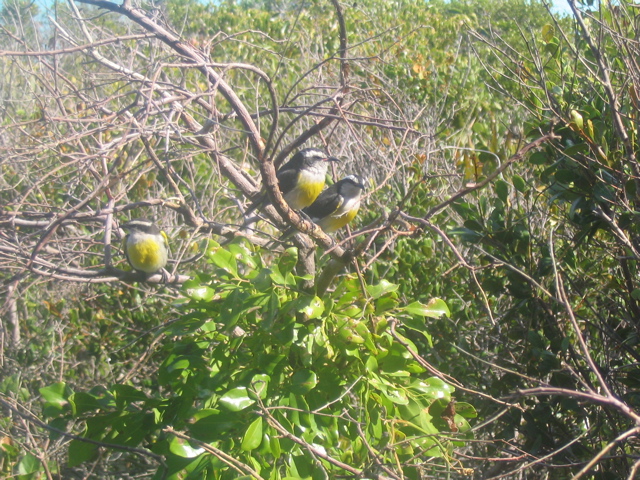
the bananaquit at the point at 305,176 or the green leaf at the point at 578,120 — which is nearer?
the green leaf at the point at 578,120

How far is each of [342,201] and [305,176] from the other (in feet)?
1.19

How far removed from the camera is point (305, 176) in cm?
460

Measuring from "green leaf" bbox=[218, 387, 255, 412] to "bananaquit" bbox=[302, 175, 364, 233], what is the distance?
2245 mm

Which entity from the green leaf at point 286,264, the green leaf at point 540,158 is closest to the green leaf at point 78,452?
the green leaf at point 286,264

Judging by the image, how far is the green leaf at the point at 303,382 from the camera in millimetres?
2342

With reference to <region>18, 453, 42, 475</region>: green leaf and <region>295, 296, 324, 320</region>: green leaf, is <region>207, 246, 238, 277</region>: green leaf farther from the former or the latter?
<region>18, 453, 42, 475</region>: green leaf

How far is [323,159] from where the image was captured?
4500 millimetres

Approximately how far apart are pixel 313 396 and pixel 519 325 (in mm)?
1787

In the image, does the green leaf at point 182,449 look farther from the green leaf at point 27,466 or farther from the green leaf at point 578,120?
the green leaf at point 578,120

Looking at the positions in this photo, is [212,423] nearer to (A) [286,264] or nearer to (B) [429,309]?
(A) [286,264]

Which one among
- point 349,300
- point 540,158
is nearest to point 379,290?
point 349,300

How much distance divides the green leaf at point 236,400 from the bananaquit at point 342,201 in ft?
7.37

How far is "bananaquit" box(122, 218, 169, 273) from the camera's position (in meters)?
4.41

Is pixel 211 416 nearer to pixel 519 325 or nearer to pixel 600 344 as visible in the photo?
pixel 519 325
